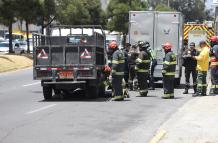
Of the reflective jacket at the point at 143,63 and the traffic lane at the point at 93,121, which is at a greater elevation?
the reflective jacket at the point at 143,63

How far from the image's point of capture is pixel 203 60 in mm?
20375

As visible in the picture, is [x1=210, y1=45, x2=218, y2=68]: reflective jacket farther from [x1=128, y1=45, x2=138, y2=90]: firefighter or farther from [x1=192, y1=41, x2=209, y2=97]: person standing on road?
[x1=128, y1=45, x2=138, y2=90]: firefighter

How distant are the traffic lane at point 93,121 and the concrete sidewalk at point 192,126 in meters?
0.32

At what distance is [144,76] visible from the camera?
21.2 m

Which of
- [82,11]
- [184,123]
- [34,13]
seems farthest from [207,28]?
[184,123]

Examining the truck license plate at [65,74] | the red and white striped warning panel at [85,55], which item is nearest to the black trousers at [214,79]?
the red and white striped warning panel at [85,55]

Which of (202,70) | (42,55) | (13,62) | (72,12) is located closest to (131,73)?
(202,70)

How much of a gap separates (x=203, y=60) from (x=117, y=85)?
3266mm

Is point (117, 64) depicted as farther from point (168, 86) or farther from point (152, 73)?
point (152, 73)

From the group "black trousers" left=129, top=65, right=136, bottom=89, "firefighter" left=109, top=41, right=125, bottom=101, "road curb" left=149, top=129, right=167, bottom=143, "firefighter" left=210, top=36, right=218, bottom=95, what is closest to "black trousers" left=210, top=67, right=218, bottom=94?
"firefighter" left=210, top=36, right=218, bottom=95

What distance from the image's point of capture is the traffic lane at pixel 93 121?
11719 millimetres

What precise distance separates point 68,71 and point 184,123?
7.19 meters

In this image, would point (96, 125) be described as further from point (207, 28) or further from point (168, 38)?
point (207, 28)

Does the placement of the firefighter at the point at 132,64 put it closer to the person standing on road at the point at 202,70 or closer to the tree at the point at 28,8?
the person standing on road at the point at 202,70
